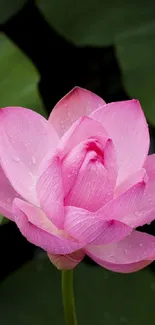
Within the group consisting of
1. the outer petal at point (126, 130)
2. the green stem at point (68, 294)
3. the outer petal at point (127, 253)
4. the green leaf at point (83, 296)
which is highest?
the outer petal at point (126, 130)

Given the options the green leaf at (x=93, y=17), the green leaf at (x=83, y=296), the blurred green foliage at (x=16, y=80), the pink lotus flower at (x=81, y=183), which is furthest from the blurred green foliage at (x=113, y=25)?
the pink lotus flower at (x=81, y=183)

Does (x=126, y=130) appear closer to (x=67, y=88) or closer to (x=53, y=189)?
(x=53, y=189)

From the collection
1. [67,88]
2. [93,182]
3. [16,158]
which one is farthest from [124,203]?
[67,88]

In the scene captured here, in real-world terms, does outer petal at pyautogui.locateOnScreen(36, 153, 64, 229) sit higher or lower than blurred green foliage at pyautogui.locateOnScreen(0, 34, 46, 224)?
higher

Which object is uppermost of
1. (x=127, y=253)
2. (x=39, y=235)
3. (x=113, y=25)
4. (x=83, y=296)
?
(x=39, y=235)

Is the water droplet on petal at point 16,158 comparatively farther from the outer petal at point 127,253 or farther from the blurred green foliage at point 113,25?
the blurred green foliage at point 113,25

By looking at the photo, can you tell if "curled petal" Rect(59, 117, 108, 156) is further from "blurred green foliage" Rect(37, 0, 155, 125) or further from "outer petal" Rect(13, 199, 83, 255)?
"blurred green foliage" Rect(37, 0, 155, 125)

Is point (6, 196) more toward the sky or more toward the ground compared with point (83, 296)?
more toward the sky

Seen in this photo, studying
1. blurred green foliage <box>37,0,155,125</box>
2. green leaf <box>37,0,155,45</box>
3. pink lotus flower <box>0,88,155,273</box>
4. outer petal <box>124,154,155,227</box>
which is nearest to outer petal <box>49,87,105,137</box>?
pink lotus flower <box>0,88,155,273</box>
